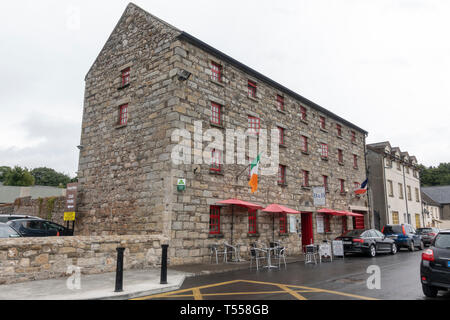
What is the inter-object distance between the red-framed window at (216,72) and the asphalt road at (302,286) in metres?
9.18

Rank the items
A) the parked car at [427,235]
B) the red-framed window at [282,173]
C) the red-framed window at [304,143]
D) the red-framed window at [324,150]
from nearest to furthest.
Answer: the red-framed window at [282,173], the red-framed window at [304,143], the red-framed window at [324,150], the parked car at [427,235]

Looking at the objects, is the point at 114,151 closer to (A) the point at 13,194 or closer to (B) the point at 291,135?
(B) the point at 291,135

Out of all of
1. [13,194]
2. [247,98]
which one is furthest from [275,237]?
[13,194]

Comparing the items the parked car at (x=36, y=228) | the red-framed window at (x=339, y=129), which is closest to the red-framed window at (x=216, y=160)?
the parked car at (x=36, y=228)

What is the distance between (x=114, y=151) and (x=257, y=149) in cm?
719

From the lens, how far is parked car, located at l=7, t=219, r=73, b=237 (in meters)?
14.4

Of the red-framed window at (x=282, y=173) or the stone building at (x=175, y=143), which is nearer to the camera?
the stone building at (x=175, y=143)

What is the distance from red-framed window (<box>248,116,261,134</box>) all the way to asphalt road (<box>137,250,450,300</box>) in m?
8.16

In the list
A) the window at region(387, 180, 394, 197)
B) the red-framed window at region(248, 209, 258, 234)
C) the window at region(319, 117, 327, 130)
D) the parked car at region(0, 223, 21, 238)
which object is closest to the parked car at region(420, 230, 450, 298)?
the red-framed window at region(248, 209, 258, 234)

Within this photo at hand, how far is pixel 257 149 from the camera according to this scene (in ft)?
57.3

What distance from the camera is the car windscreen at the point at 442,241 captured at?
693 centimetres

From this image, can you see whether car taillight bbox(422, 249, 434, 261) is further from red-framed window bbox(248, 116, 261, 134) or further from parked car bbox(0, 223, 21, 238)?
parked car bbox(0, 223, 21, 238)

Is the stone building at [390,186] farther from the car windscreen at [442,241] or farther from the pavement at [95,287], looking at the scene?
the pavement at [95,287]

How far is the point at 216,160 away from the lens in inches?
594
